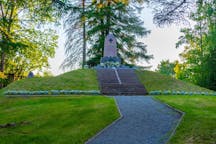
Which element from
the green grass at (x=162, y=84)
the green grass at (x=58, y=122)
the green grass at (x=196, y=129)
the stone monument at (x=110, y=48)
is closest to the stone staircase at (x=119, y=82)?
the green grass at (x=162, y=84)

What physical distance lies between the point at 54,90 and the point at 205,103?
9.31m

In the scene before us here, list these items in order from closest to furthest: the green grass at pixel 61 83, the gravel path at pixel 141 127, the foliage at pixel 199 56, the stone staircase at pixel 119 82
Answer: the gravel path at pixel 141 127 → the stone staircase at pixel 119 82 → the green grass at pixel 61 83 → the foliage at pixel 199 56

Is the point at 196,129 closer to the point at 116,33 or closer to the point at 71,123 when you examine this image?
the point at 71,123

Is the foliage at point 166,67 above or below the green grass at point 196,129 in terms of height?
above

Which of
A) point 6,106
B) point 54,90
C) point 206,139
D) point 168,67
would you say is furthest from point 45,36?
point 168,67

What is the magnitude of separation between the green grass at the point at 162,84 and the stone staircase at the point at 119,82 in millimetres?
568

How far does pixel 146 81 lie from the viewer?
21922mm

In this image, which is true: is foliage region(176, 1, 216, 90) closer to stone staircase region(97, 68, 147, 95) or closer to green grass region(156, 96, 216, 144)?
stone staircase region(97, 68, 147, 95)

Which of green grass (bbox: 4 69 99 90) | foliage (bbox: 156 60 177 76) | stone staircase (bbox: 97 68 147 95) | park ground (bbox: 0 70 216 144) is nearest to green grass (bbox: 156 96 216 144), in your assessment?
park ground (bbox: 0 70 216 144)

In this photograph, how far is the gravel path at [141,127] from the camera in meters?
7.82

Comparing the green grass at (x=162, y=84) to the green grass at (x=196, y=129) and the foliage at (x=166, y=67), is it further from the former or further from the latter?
the foliage at (x=166, y=67)

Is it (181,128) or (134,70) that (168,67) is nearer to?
(134,70)

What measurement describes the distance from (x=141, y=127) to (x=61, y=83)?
1246cm

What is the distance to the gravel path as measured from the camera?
782cm
